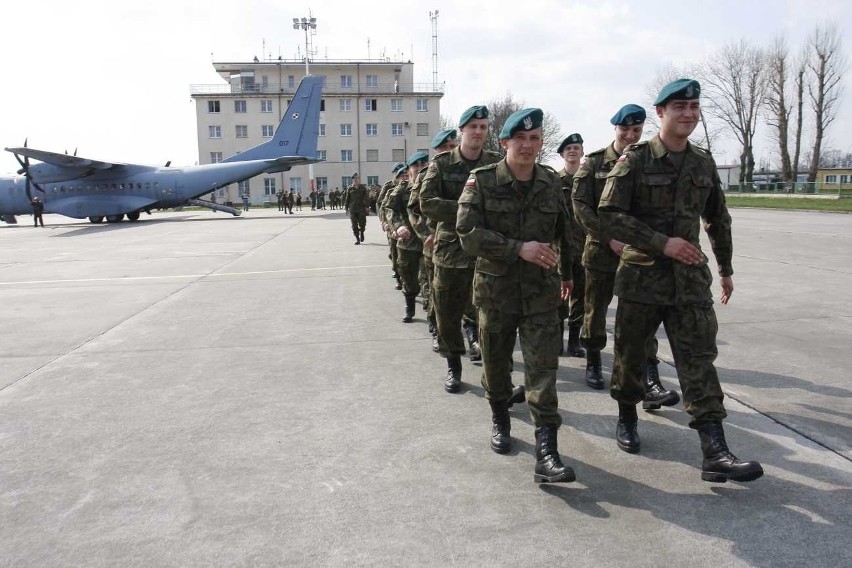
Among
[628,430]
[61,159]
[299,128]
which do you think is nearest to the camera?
[628,430]

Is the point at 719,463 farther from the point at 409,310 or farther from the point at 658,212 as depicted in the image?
the point at 409,310

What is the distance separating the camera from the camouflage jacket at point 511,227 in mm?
3574

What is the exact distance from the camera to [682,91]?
3428 millimetres

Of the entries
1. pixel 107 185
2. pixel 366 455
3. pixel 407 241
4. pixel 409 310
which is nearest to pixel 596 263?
pixel 366 455

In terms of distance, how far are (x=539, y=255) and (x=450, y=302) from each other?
1.73 m

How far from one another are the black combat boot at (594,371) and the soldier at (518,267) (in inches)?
57.9

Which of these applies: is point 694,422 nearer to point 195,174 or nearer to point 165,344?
point 165,344

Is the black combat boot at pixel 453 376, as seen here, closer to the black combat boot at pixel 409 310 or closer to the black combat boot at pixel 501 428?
the black combat boot at pixel 501 428

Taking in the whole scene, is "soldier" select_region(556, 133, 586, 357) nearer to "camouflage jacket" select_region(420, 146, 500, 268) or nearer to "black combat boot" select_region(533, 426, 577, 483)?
"camouflage jacket" select_region(420, 146, 500, 268)

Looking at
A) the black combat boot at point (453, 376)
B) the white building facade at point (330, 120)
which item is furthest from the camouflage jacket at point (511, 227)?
the white building facade at point (330, 120)

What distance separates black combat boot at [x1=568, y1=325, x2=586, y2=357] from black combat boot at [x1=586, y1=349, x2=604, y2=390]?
922mm

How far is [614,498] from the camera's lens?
3133 mm

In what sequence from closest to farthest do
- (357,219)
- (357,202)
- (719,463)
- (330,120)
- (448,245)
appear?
1. (719,463)
2. (448,245)
3. (357,202)
4. (357,219)
5. (330,120)

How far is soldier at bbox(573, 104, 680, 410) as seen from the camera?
4500 millimetres
